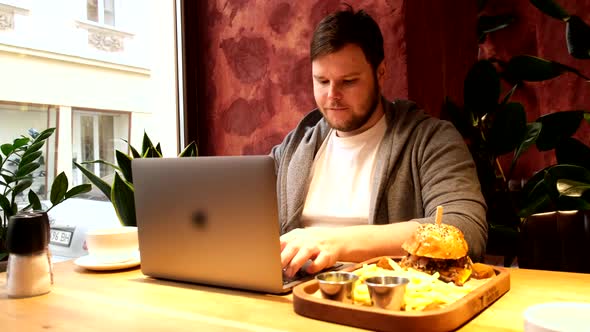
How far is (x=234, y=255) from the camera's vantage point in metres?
1.03

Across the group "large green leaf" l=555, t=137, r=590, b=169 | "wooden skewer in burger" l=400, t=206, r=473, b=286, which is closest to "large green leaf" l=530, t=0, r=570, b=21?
"large green leaf" l=555, t=137, r=590, b=169

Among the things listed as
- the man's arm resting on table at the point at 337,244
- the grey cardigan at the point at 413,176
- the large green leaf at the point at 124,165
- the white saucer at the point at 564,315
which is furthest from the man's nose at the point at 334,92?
the white saucer at the point at 564,315

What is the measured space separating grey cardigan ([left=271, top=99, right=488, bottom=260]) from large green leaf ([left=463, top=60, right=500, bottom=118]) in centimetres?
61

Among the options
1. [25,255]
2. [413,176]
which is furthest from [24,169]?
[413,176]

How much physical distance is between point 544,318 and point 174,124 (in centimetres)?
240

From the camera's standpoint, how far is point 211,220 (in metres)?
1.05

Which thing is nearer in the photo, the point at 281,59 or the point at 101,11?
the point at 101,11

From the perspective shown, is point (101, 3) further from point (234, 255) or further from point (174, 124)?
point (234, 255)

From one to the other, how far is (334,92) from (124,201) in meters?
0.79

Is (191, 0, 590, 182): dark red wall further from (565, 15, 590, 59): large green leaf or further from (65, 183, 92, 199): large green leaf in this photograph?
(65, 183, 92, 199): large green leaf

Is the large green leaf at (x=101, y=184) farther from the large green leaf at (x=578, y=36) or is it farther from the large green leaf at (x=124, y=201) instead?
Result: the large green leaf at (x=578, y=36)

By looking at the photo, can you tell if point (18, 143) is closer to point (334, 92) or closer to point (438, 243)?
point (334, 92)

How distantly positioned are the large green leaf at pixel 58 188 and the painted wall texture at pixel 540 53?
2.98m

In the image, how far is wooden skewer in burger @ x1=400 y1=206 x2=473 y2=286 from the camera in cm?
100
